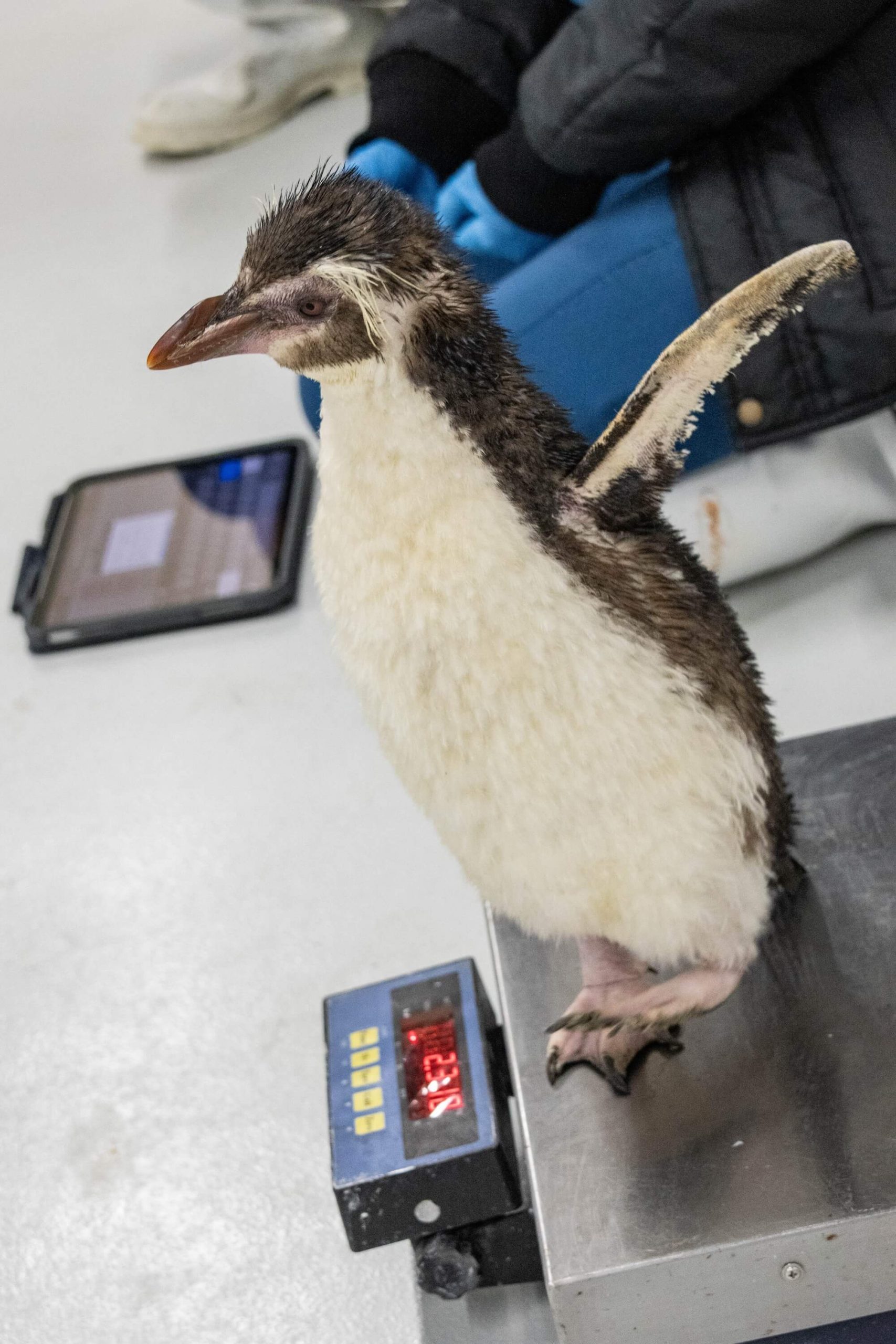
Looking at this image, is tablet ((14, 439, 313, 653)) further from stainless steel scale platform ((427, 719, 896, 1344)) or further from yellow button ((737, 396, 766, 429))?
stainless steel scale platform ((427, 719, 896, 1344))

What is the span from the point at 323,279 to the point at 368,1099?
403 mm

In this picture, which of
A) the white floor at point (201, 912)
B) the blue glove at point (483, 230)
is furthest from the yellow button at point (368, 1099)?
the blue glove at point (483, 230)

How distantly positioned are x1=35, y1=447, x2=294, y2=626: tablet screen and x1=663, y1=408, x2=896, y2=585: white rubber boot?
49 centimetres

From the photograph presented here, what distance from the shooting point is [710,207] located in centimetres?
98

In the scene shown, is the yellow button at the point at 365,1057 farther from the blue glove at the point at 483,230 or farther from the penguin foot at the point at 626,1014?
the blue glove at the point at 483,230

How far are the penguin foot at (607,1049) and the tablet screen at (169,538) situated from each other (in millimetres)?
786

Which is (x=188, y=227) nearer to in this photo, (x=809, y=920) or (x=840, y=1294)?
(x=809, y=920)

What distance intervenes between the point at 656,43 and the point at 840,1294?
2.64 ft

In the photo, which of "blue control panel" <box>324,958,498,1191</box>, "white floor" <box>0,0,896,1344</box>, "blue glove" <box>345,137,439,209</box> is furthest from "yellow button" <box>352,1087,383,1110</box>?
"blue glove" <box>345,137,439,209</box>

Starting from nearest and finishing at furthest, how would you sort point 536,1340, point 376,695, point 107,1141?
point 376,695
point 536,1340
point 107,1141

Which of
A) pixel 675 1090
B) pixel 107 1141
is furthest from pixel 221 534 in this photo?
pixel 675 1090

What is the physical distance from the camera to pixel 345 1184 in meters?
0.61

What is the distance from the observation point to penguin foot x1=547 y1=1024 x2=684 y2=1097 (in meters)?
0.64

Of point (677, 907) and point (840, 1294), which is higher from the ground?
point (677, 907)
